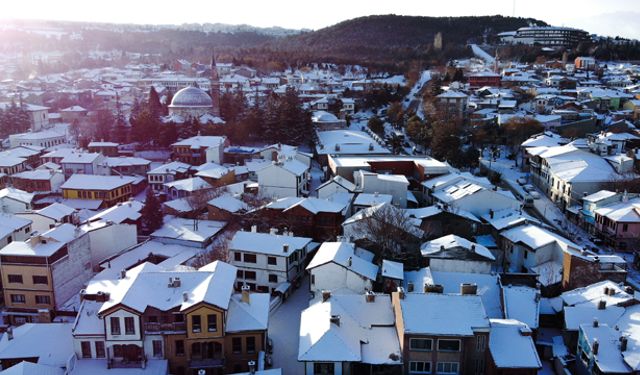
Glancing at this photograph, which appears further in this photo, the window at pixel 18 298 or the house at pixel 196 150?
the house at pixel 196 150

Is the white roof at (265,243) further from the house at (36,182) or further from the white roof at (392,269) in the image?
the house at (36,182)

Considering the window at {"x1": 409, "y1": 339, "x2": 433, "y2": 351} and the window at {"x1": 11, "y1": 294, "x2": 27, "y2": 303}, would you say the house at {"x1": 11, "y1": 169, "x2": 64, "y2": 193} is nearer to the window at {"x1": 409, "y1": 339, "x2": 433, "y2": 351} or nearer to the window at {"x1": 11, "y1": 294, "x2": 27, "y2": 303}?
the window at {"x1": 11, "y1": 294, "x2": 27, "y2": 303}

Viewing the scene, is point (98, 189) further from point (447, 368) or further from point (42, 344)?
point (447, 368)

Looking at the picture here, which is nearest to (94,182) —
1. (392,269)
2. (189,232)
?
(189,232)

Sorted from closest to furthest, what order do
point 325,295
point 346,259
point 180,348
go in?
point 180,348
point 325,295
point 346,259

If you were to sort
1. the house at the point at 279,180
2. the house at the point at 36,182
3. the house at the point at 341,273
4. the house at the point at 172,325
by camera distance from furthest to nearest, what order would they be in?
the house at the point at 36,182 < the house at the point at 279,180 < the house at the point at 341,273 < the house at the point at 172,325

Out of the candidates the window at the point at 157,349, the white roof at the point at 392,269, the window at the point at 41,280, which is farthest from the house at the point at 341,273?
the window at the point at 41,280

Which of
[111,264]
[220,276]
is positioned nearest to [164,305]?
[220,276]
